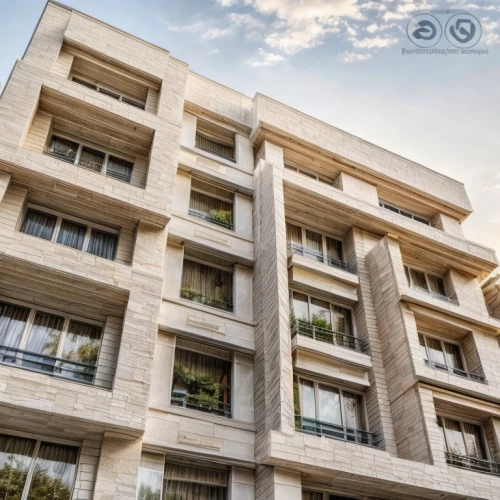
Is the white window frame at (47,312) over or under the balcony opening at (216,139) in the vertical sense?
under

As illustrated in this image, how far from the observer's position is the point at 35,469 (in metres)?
10.9

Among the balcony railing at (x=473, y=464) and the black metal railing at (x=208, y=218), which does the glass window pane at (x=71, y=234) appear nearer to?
the black metal railing at (x=208, y=218)

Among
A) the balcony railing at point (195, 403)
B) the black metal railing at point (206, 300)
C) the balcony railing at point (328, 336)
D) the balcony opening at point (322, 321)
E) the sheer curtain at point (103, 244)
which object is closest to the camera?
the balcony railing at point (195, 403)

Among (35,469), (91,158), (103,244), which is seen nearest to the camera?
(35,469)

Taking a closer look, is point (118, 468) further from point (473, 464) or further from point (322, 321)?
point (473, 464)

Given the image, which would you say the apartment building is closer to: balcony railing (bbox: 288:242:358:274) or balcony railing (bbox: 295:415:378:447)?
balcony railing (bbox: 295:415:378:447)

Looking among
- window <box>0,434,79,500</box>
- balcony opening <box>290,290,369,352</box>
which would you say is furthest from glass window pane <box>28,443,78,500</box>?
balcony opening <box>290,290,369,352</box>

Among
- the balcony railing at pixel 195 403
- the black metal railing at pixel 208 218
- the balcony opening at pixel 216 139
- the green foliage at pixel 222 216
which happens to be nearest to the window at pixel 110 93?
the balcony opening at pixel 216 139

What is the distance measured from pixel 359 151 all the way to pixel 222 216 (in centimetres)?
761

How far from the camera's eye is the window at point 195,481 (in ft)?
40.0

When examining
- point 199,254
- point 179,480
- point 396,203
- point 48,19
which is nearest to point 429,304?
point 396,203

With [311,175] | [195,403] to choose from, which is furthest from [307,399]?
[311,175]

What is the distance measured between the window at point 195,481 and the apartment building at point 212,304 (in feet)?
0.15

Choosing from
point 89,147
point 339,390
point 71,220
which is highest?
point 89,147
